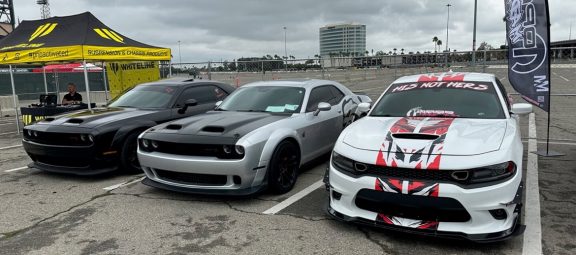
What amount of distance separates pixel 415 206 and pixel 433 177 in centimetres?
28

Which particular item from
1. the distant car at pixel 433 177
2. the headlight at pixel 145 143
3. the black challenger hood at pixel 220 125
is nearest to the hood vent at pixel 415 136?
the distant car at pixel 433 177

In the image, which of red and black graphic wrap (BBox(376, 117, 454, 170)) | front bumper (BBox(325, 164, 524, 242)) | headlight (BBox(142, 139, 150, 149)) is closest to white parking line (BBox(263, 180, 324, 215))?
front bumper (BBox(325, 164, 524, 242))

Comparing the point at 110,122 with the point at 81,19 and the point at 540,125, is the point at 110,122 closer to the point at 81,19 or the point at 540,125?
the point at 81,19

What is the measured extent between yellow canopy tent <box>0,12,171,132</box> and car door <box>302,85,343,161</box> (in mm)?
5811

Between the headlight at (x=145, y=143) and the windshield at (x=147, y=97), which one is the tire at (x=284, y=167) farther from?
the windshield at (x=147, y=97)

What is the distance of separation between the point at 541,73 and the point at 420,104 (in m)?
3.05

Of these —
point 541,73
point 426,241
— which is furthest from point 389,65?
point 426,241

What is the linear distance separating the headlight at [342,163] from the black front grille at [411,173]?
17 cm

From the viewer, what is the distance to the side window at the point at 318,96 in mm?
6027

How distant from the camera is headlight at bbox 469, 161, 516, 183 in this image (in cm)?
340

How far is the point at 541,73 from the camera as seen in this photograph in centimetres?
665

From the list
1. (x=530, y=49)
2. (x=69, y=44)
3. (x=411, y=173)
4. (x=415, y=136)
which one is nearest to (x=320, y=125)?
(x=415, y=136)

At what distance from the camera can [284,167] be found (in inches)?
205

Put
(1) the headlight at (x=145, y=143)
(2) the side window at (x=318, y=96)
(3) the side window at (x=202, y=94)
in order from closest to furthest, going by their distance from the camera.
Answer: (1) the headlight at (x=145, y=143) → (2) the side window at (x=318, y=96) → (3) the side window at (x=202, y=94)
